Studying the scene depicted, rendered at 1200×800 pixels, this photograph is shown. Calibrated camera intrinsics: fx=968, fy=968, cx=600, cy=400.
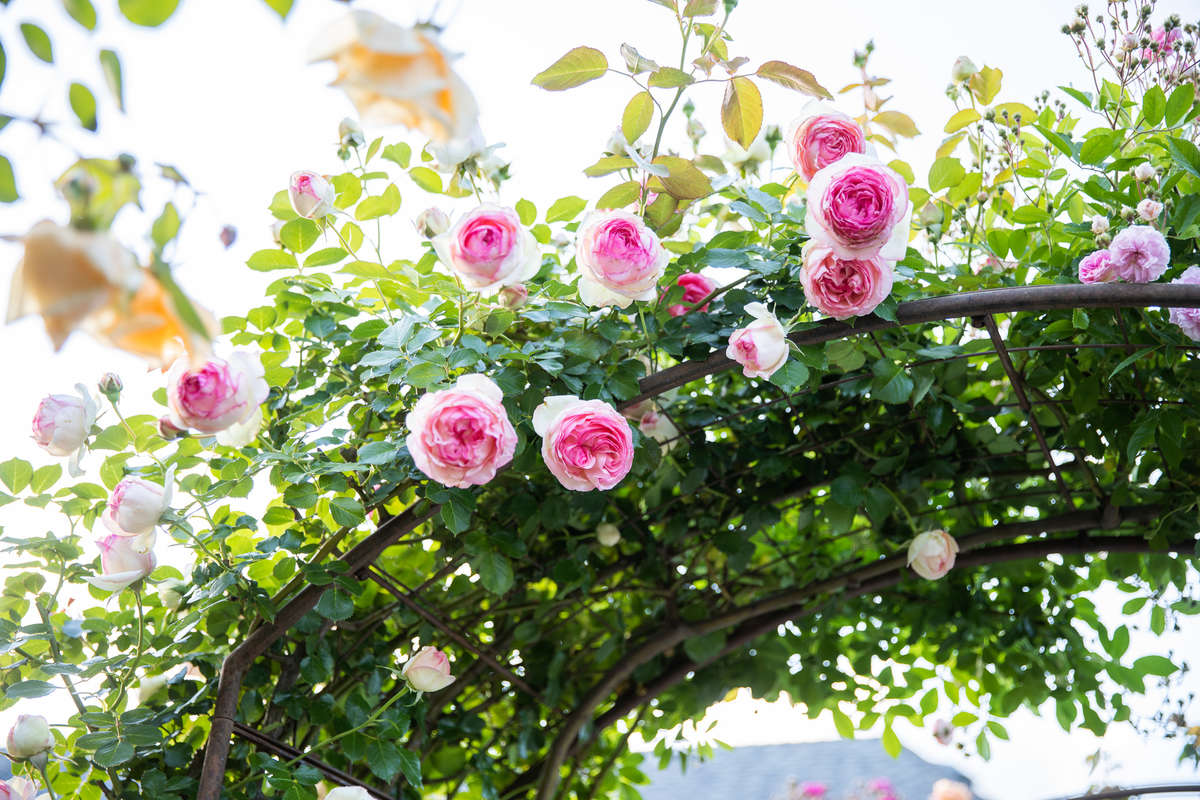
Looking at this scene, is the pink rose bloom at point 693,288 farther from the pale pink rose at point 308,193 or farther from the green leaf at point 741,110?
the pale pink rose at point 308,193

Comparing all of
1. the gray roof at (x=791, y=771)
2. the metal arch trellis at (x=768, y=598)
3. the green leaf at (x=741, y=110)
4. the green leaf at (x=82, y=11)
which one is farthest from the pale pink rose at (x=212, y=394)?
the gray roof at (x=791, y=771)

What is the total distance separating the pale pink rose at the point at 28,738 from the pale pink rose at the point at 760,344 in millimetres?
814

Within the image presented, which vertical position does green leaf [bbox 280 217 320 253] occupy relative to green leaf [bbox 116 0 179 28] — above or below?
above

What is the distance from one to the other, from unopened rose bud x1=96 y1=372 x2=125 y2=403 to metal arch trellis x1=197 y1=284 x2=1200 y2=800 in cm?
31

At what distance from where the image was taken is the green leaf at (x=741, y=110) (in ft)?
3.70

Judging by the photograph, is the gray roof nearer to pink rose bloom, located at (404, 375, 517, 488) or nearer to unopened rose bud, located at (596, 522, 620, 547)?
unopened rose bud, located at (596, 522, 620, 547)

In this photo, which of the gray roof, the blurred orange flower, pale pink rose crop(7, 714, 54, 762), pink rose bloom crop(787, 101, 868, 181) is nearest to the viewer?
the blurred orange flower

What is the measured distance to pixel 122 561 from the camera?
107 cm

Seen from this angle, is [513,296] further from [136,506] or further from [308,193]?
[136,506]

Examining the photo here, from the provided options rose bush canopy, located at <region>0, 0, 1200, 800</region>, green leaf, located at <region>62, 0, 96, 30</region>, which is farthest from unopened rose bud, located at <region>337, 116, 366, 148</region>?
green leaf, located at <region>62, 0, 96, 30</region>

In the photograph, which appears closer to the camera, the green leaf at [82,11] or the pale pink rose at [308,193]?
the green leaf at [82,11]

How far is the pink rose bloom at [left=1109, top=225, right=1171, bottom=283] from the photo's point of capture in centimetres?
→ 107

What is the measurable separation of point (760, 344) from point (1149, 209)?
0.51m

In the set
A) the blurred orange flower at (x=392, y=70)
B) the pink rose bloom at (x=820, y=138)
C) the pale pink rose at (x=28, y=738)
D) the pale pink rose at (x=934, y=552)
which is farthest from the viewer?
the pale pink rose at (x=934, y=552)
